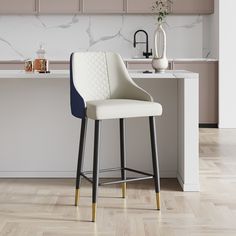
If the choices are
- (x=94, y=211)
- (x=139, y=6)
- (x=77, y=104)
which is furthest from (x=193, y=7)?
(x=94, y=211)

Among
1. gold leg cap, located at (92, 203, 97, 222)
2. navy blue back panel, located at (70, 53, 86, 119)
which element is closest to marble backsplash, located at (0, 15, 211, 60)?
navy blue back panel, located at (70, 53, 86, 119)

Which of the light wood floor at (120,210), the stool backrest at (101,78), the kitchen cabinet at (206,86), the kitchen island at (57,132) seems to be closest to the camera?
the light wood floor at (120,210)

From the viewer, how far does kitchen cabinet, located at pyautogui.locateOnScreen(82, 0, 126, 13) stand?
7.86 m

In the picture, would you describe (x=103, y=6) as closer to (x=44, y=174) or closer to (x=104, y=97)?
(x=44, y=174)

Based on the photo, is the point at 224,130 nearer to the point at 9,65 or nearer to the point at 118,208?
the point at 9,65

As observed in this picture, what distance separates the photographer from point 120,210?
361cm

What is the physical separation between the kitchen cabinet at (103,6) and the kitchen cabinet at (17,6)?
0.66m

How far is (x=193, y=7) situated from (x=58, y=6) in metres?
1.74

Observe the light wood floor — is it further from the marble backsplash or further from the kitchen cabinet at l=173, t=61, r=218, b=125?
the marble backsplash

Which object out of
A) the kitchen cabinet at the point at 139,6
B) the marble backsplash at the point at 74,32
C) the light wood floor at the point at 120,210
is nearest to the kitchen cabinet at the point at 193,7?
the marble backsplash at the point at 74,32

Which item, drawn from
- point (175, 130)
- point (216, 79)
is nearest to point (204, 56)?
point (216, 79)

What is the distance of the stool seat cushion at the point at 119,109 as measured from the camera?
3379 mm

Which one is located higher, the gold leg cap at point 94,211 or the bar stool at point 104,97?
the bar stool at point 104,97

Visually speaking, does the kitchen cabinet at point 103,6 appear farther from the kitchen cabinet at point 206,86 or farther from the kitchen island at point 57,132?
the kitchen island at point 57,132
